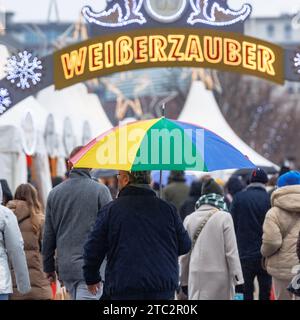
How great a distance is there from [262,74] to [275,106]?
62.1 m

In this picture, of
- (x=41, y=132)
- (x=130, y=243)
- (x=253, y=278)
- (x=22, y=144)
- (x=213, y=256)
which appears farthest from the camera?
(x=41, y=132)

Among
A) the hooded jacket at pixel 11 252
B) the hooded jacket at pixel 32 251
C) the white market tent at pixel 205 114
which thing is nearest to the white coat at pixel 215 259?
the hooded jacket at pixel 32 251

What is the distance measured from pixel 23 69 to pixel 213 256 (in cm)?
498

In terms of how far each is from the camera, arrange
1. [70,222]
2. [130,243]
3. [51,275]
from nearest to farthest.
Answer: [130,243] < [51,275] < [70,222]

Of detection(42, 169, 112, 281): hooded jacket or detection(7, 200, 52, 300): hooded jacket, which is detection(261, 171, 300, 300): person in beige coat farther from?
detection(7, 200, 52, 300): hooded jacket

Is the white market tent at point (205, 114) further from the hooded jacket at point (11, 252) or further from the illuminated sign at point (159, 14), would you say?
the hooded jacket at point (11, 252)

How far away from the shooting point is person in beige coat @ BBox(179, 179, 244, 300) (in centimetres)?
1112

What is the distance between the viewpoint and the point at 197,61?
607 inches

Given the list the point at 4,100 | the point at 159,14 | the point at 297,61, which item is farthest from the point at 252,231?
the point at 4,100

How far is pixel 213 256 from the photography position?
36.6 feet

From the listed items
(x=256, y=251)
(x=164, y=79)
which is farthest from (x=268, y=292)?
(x=164, y=79)

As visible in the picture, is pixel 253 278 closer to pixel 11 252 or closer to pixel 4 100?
pixel 4 100

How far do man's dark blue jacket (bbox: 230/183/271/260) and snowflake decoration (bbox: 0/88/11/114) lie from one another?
347cm

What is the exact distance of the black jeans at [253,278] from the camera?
13148mm
